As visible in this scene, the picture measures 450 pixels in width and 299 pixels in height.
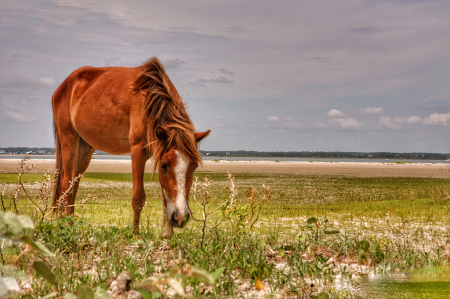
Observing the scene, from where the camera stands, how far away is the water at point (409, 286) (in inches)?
96.0

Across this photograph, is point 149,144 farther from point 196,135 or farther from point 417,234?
point 417,234

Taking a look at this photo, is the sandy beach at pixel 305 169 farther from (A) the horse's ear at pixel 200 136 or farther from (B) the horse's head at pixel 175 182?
(B) the horse's head at pixel 175 182

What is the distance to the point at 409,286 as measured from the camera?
2574 mm

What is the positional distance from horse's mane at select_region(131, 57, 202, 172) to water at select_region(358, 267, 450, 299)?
2.37 m

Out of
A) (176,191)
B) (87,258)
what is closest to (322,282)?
(176,191)

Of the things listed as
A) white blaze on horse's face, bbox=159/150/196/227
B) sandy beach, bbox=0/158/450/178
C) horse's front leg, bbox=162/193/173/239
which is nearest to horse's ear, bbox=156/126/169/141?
white blaze on horse's face, bbox=159/150/196/227

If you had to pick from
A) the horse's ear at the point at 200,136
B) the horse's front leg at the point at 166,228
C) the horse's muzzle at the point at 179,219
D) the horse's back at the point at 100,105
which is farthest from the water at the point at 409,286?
the horse's back at the point at 100,105

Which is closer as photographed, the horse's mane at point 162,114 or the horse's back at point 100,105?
the horse's mane at point 162,114

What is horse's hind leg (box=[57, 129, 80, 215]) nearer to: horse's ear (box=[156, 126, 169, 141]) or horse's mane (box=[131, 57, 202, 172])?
horse's mane (box=[131, 57, 202, 172])

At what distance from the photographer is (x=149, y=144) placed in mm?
4297

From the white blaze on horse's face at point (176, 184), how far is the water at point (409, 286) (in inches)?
78.4

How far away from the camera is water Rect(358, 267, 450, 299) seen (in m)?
2.44

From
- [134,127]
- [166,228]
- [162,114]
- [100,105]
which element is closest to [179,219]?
[166,228]

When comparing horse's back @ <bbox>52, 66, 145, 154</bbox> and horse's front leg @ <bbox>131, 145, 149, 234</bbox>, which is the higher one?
horse's back @ <bbox>52, 66, 145, 154</bbox>
